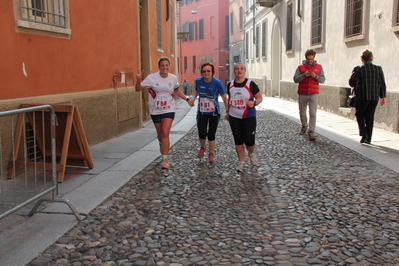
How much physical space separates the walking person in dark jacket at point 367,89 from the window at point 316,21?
24.1 feet

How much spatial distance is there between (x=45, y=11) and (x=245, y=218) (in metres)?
4.23

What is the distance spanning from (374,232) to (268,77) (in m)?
21.9

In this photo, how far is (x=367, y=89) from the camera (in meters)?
7.69

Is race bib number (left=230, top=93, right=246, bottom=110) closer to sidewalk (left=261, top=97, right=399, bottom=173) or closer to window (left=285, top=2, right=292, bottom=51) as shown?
sidewalk (left=261, top=97, right=399, bottom=173)

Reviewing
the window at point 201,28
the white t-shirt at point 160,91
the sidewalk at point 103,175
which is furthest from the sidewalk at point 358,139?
the window at point 201,28

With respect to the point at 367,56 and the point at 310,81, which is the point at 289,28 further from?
the point at 367,56

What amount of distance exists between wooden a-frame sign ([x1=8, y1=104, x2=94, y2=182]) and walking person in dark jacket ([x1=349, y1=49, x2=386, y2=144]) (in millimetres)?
4882

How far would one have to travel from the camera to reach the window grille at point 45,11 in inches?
225

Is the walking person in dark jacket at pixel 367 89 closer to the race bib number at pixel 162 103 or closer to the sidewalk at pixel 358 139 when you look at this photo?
the sidewalk at pixel 358 139

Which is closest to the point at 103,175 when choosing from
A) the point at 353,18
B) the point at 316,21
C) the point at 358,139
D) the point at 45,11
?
the point at 45,11

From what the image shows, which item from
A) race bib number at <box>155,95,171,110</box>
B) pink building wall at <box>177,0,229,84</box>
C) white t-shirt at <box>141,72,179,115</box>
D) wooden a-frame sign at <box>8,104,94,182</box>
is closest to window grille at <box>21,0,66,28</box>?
wooden a-frame sign at <box>8,104,94,182</box>

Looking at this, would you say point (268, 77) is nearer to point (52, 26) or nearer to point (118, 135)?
point (118, 135)

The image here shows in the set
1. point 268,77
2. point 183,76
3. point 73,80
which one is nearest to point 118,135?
point 73,80

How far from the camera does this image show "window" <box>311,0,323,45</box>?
14.8 metres
